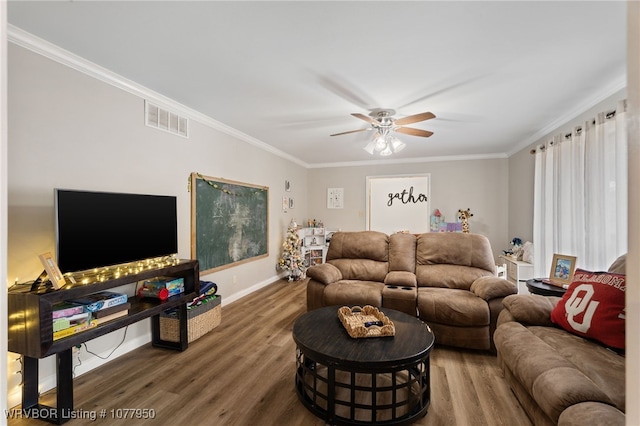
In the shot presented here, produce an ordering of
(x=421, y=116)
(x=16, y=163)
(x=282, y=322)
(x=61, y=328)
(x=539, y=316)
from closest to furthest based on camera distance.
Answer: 1. (x=61, y=328)
2. (x=16, y=163)
3. (x=539, y=316)
4. (x=421, y=116)
5. (x=282, y=322)

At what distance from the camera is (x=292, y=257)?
18.1 ft

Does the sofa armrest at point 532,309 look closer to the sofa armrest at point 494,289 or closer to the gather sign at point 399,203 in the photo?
the sofa armrest at point 494,289

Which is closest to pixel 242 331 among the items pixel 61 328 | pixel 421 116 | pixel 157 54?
pixel 61 328

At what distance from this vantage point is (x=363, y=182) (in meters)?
6.54

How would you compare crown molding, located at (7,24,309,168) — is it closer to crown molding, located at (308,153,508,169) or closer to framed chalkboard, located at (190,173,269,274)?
framed chalkboard, located at (190,173,269,274)

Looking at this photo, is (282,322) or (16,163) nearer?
(16,163)

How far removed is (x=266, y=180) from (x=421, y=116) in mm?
2965

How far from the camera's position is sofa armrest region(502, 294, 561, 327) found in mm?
2092

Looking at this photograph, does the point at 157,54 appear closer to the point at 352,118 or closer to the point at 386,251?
the point at 352,118

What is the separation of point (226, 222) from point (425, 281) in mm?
2725

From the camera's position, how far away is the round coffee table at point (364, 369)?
1703 millimetres

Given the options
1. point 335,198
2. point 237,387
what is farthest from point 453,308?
point 335,198

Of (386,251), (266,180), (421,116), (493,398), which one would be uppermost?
(421,116)

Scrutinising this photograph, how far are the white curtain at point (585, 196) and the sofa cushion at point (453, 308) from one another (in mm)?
1147
